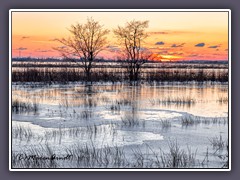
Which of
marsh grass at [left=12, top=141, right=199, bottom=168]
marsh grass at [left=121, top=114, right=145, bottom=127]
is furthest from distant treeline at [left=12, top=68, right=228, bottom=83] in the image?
marsh grass at [left=12, top=141, right=199, bottom=168]

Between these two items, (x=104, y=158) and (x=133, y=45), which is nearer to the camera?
(x=104, y=158)

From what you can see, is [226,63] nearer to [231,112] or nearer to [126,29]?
[231,112]

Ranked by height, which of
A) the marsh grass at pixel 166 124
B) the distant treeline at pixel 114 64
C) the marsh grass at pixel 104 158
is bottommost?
the marsh grass at pixel 104 158

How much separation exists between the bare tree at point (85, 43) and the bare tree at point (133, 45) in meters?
0.22

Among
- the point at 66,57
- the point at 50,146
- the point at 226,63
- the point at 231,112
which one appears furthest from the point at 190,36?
the point at 50,146

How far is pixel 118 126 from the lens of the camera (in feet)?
20.5

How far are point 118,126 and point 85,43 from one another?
111 centimetres

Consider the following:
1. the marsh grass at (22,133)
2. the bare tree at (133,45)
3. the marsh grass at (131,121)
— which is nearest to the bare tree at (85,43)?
the bare tree at (133,45)

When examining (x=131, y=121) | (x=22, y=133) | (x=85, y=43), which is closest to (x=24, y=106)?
(x=22, y=133)

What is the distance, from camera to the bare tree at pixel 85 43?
19.9 ft

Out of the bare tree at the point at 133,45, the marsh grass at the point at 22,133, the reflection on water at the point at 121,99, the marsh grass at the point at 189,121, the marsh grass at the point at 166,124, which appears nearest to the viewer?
the marsh grass at the point at 22,133

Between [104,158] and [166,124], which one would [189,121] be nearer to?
[166,124]

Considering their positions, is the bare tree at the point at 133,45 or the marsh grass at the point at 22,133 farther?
the bare tree at the point at 133,45

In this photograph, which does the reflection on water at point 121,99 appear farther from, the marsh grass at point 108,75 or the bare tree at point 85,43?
the bare tree at point 85,43
